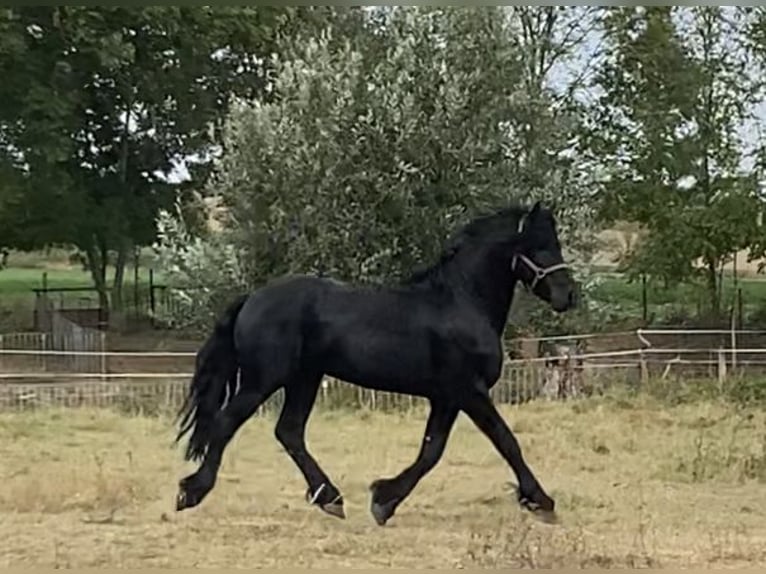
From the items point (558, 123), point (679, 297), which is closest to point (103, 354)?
point (558, 123)

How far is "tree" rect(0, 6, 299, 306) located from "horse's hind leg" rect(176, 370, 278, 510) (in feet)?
1.24

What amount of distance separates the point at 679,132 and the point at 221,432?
1.28 meters

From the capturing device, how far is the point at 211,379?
2.91m

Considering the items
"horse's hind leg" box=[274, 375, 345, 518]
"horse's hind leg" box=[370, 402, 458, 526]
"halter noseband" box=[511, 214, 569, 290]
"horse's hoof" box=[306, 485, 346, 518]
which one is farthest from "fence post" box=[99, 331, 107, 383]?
"halter noseband" box=[511, 214, 569, 290]

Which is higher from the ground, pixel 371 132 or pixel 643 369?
pixel 371 132

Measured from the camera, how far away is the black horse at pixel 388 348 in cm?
288

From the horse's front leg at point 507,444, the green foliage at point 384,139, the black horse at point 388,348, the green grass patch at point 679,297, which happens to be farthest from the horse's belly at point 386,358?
the green grass patch at point 679,297

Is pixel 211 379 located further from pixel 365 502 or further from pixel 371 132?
pixel 371 132

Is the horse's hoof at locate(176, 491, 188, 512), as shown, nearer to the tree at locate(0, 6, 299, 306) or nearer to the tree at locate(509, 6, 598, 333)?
the tree at locate(0, 6, 299, 306)

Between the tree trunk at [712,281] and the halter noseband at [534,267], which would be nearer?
the halter noseband at [534,267]

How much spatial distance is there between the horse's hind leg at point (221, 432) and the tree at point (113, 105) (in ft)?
1.24

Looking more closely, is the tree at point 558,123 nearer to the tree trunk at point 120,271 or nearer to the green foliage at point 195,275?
the green foliage at point 195,275

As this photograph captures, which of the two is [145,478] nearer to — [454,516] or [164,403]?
[164,403]

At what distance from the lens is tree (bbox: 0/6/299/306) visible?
9.77ft
